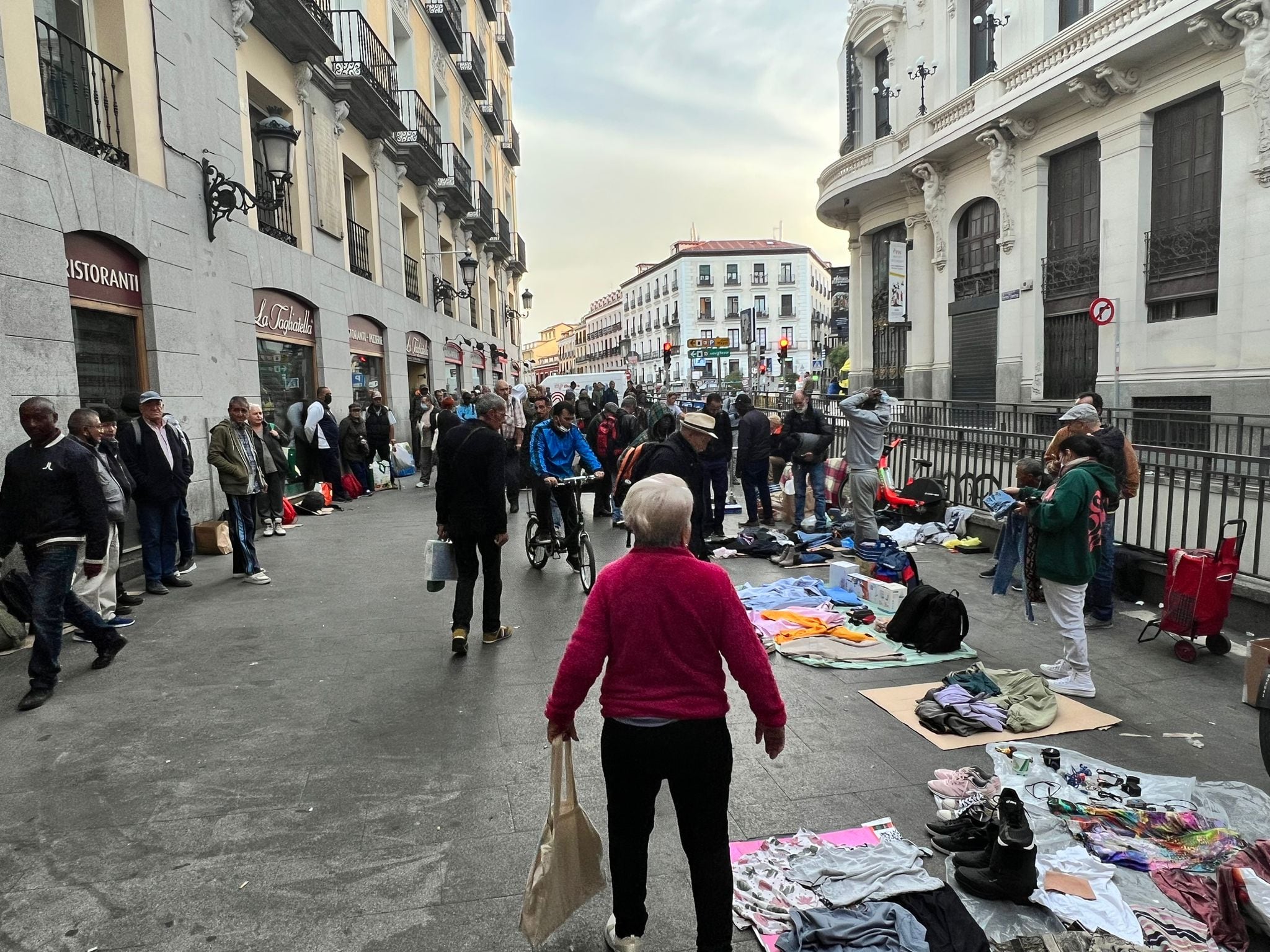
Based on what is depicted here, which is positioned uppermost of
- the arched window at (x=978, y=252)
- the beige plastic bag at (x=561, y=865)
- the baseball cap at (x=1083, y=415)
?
the arched window at (x=978, y=252)

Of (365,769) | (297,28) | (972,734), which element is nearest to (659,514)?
(365,769)

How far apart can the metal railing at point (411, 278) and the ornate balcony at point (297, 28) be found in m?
6.80

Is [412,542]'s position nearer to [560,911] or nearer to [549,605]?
[549,605]

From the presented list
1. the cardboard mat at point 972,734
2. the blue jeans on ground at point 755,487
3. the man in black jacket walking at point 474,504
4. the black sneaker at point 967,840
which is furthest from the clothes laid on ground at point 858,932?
the blue jeans on ground at point 755,487

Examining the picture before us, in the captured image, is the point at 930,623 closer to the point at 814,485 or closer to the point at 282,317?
the point at 814,485

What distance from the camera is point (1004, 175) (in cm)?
2017

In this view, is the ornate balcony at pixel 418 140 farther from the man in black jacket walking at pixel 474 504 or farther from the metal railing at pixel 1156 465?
the man in black jacket walking at pixel 474 504

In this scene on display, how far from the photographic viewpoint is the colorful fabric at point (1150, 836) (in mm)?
3328

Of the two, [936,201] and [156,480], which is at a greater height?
[936,201]

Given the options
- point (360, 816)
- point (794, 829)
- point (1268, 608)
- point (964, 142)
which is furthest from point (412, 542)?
point (964, 142)

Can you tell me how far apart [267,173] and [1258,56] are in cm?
1627

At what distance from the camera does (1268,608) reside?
608cm

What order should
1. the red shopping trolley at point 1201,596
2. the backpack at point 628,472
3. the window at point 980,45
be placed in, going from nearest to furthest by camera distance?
the red shopping trolley at point 1201,596 < the backpack at point 628,472 < the window at point 980,45

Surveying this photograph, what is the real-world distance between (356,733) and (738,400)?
8.29 meters
